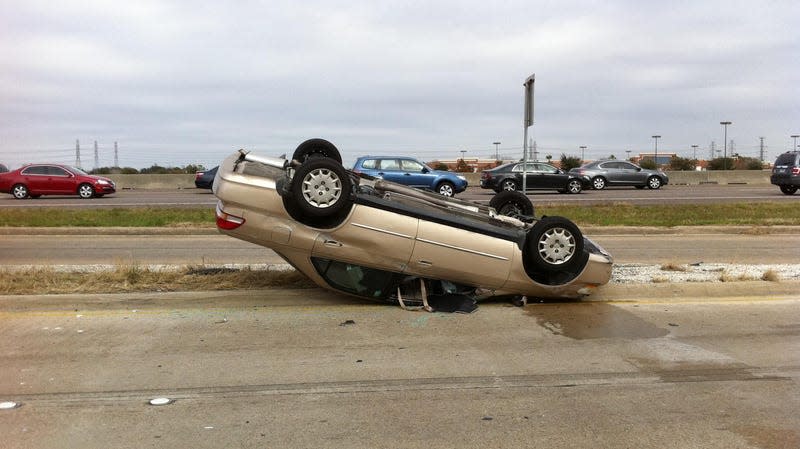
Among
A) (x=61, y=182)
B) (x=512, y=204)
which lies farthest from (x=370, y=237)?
(x=61, y=182)

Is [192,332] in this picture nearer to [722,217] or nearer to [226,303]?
[226,303]

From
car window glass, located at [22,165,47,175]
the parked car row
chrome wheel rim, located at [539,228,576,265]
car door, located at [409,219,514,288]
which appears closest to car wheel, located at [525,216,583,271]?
chrome wheel rim, located at [539,228,576,265]

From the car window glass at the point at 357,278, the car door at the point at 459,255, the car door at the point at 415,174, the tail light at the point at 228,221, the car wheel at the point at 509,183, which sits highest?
the car door at the point at 415,174

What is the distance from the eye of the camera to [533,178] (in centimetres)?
2745

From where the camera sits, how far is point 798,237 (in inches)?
510

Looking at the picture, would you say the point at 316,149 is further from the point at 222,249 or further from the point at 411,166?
the point at 411,166

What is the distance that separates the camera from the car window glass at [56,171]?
26.0m

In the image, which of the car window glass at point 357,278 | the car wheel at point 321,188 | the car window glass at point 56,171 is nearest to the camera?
the car wheel at point 321,188

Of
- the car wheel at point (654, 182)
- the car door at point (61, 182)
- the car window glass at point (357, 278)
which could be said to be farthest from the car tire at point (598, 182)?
the car window glass at point (357, 278)

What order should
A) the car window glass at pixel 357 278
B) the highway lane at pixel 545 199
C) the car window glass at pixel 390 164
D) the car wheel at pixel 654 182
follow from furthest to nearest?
the car wheel at pixel 654 182 < the car window glass at pixel 390 164 < the highway lane at pixel 545 199 < the car window glass at pixel 357 278

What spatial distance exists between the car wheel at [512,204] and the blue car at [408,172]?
15.0 m

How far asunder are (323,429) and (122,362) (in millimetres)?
2044

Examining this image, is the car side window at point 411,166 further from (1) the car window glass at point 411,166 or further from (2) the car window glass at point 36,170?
(2) the car window glass at point 36,170

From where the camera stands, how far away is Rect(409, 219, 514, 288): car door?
6113 millimetres
